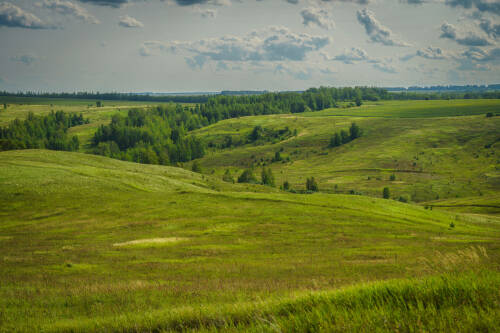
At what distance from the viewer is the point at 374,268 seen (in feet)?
78.9

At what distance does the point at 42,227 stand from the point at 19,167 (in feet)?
124

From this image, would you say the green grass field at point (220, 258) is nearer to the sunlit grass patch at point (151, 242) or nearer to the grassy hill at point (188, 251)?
the grassy hill at point (188, 251)

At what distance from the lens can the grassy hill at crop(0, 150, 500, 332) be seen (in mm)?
9234

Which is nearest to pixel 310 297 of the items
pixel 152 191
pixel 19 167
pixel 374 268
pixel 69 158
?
pixel 374 268

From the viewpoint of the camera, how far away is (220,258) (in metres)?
33.6

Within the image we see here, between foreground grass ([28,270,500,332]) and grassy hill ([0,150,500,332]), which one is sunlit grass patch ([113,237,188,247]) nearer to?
grassy hill ([0,150,500,332])

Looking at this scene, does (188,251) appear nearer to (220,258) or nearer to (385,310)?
(220,258)

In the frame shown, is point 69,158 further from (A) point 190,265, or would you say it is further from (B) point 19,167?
(A) point 190,265

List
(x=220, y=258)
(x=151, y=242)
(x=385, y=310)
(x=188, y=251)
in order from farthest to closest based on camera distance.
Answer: (x=151, y=242), (x=188, y=251), (x=220, y=258), (x=385, y=310)

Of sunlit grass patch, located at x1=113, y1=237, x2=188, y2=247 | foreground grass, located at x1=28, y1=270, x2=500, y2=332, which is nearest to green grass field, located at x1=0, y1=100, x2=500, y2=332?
foreground grass, located at x1=28, y1=270, x2=500, y2=332

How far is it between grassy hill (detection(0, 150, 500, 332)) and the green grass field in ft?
0.29

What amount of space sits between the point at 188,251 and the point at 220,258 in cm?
490

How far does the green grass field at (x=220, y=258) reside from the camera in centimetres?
670

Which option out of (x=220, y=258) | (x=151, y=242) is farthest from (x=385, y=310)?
(x=151, y=242)
